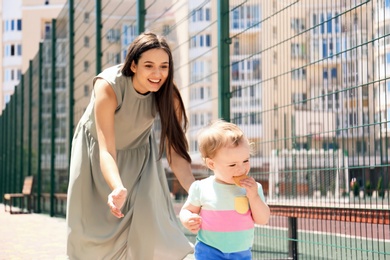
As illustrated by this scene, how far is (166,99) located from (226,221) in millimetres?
939

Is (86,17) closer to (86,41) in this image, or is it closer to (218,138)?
(86,41)

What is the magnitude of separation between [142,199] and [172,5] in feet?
10.7

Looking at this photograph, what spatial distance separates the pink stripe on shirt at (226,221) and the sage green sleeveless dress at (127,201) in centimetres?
79


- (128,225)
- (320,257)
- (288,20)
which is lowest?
(320,257)

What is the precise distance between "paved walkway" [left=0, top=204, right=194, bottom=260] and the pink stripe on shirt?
2972 mm

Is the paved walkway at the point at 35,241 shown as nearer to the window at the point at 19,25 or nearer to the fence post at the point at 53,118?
the fence post at the point at 53,118

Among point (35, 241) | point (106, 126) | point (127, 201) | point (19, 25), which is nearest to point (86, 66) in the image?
point (35, 241)

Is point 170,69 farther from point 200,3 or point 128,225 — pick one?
point 200,3

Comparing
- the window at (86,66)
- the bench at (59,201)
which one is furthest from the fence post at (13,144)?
the window at (86,66)

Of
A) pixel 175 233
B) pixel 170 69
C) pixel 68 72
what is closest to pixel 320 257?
pixel 175 233

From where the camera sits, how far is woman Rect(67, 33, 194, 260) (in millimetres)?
3426

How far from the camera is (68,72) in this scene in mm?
11117

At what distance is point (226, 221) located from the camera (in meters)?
2.78

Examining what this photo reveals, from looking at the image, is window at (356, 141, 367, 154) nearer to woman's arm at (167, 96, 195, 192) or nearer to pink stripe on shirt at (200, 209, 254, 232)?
woman's arm at (167, 96, 195, 192)
